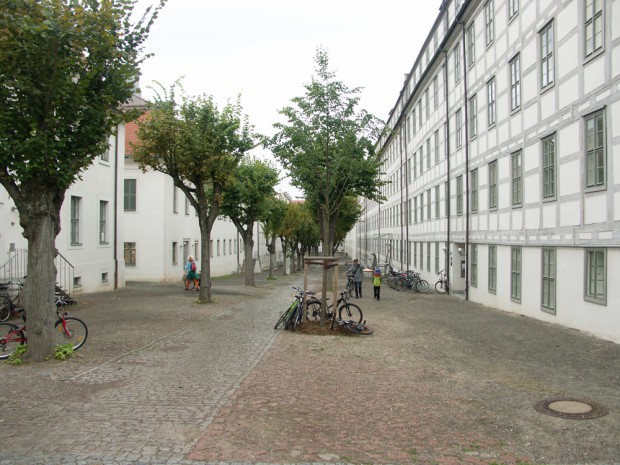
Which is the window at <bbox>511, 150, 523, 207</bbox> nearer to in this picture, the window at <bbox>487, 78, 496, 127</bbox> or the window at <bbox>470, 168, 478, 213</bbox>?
the window at <bbox>487, 78, 496, 127</bbox>

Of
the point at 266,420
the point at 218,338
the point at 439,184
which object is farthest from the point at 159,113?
the point at 439,184

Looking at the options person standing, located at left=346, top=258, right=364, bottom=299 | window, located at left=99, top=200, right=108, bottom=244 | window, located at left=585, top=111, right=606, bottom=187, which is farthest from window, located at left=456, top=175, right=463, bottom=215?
window, located at left=99, top=200, right=108, bottom=244

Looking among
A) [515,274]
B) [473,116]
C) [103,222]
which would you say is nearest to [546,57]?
[515,274]

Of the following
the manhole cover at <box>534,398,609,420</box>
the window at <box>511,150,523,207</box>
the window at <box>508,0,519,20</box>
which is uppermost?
the window at <box>508,0,519,20</box>

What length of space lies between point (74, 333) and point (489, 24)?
17.8 meters

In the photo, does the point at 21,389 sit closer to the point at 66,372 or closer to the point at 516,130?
the point at 66,372

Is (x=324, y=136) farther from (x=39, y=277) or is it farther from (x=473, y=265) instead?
(x=39, y=277)

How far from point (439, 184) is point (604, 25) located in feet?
56.3

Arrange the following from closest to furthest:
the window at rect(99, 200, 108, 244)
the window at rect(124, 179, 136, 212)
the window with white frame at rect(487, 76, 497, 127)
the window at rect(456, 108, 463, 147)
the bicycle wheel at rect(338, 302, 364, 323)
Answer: the bicycle wheel at rect(338, 302, 364, 323), the window with white frame at rect(487, 76, 497, 127), the window at rect(99, 200, 108, 244), the window at rect(456, 108, 463, 147), the window at rect(124, 179, 136, 212)

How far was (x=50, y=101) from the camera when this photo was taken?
9.07 meters

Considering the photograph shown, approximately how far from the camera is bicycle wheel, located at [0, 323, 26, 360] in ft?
30.3

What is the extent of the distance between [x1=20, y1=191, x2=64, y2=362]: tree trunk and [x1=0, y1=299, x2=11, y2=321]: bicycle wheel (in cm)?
532

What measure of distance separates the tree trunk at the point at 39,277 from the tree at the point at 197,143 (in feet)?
28.4

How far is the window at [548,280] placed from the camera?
15047 mm
